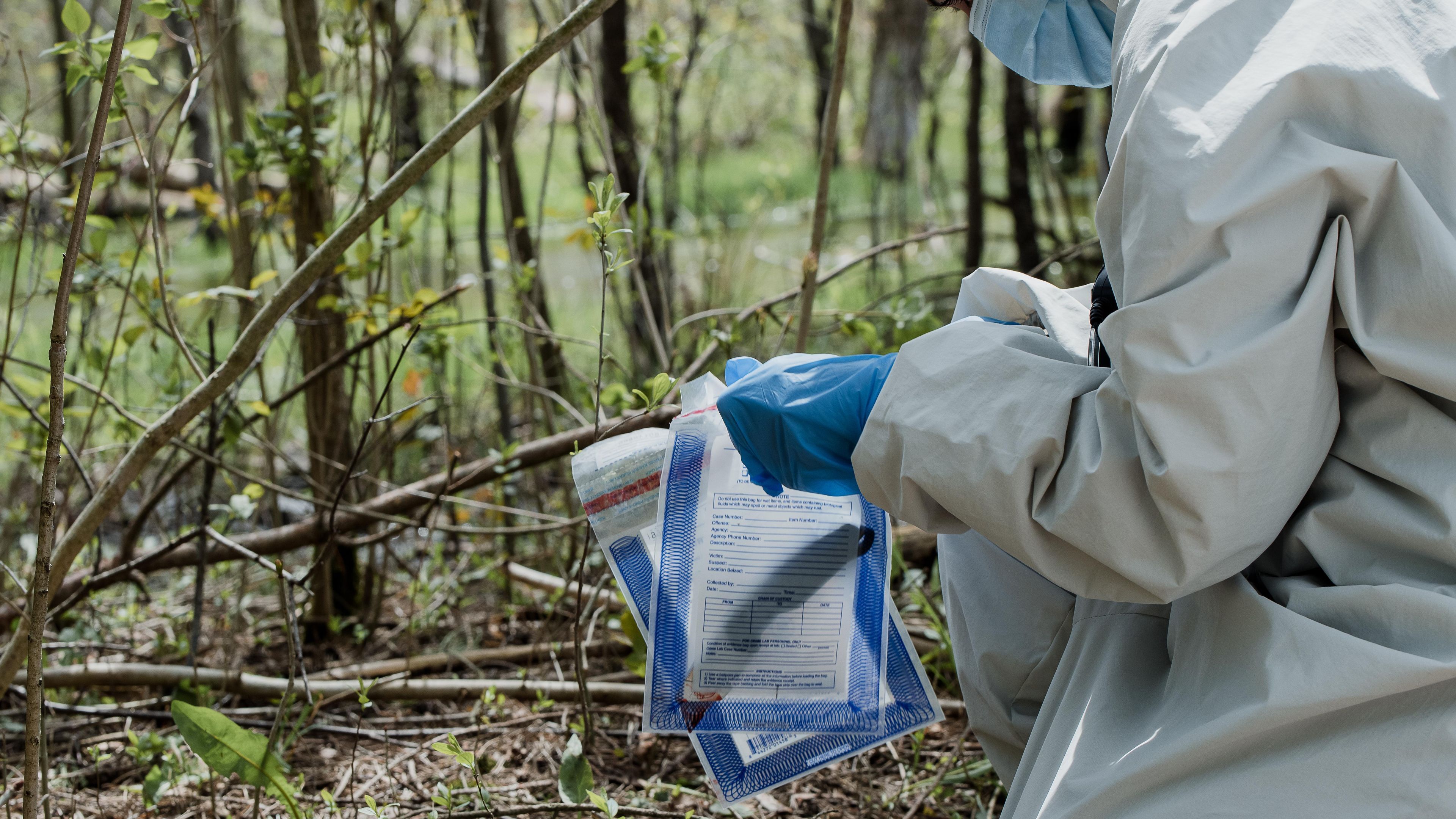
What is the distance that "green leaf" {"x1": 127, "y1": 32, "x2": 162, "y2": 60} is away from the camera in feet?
4.53

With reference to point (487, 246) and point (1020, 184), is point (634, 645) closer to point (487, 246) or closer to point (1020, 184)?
point (487, 246)

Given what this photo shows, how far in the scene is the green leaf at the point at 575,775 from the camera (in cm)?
129

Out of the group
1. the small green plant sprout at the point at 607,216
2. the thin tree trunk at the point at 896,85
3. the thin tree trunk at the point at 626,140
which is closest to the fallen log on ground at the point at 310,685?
the small green plant sprout at the point at 607,216

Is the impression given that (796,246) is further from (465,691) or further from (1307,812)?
(1307,812)

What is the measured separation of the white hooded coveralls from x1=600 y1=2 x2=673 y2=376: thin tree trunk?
2066mm

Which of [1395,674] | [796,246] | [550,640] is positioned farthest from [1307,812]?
[796,246]

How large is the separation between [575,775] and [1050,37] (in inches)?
45.9

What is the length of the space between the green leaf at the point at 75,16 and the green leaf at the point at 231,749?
834 millimetres

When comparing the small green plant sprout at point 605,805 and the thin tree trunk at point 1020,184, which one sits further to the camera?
the thin tree trunk at point 1020,184

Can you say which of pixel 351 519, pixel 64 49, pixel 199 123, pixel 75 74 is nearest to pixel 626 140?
pixel 351 519

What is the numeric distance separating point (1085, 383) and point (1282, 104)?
30 cm

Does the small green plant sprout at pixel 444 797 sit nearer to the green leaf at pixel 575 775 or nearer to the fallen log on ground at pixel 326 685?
the green leaf at pixel 575 775

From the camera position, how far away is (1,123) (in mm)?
1780

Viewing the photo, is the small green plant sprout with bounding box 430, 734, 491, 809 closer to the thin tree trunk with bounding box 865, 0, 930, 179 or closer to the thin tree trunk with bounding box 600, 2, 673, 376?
the thin tree trunk with bounding box 600, 2, 673, 376
